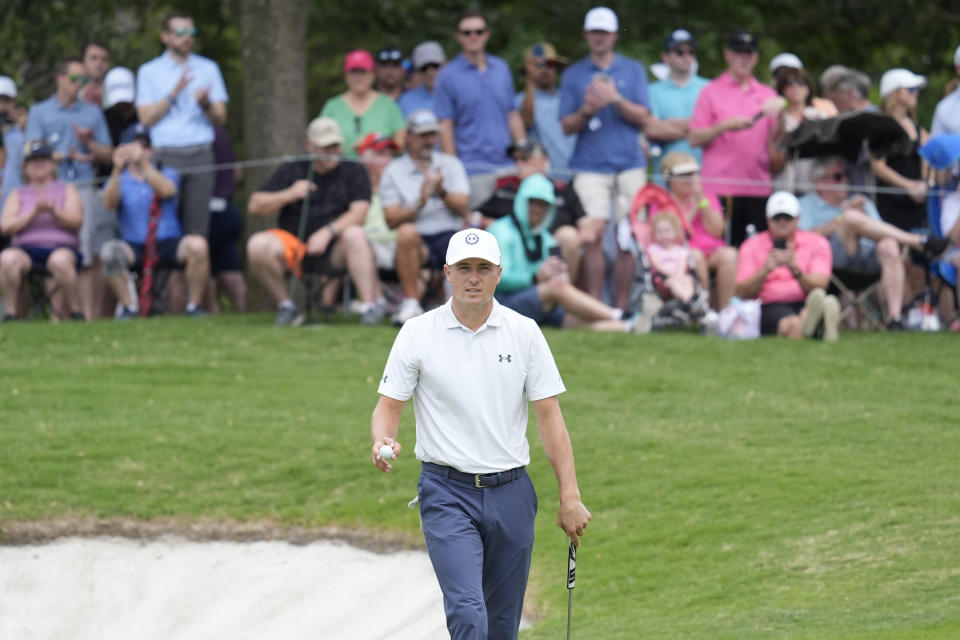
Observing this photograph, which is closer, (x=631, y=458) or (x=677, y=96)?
(x=631, y=458)

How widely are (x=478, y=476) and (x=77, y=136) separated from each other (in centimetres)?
1025

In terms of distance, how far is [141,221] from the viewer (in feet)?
50.4

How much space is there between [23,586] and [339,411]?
10.2 feet

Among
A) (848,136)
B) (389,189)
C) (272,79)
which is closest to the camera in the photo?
(389,189)

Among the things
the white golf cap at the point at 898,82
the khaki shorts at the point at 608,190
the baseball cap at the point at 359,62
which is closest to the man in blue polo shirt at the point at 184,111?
the baseball cap at the point at 359,62

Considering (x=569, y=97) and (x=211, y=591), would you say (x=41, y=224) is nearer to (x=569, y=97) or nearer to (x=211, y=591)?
(x=569, y=97)

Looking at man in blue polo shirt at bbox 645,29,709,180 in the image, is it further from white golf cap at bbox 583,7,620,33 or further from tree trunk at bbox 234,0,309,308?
tree trunk at bbox 234,0,309,308

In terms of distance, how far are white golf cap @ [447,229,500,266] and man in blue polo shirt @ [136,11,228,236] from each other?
9.57 m

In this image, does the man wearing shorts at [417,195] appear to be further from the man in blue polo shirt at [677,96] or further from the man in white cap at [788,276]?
the man in white cap at [788,276]

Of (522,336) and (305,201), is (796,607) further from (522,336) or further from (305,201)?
(305,201)

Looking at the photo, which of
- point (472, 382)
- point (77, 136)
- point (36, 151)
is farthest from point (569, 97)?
point (472, 382)

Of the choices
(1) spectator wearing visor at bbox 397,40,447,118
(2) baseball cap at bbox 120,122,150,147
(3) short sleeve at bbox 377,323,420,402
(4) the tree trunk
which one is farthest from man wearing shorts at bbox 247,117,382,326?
(3) short sleeve at bbox 377,323,420,402

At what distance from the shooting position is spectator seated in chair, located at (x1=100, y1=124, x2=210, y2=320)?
50.0 feet

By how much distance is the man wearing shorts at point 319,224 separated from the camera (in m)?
14.8
